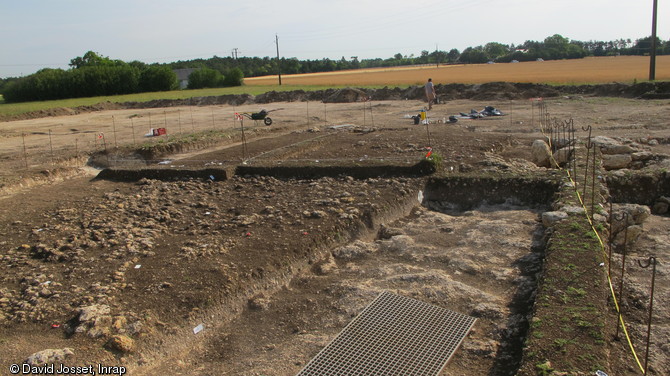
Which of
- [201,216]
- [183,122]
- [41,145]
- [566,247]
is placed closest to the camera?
[566,247]

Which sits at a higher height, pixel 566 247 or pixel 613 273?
pixel 566 247

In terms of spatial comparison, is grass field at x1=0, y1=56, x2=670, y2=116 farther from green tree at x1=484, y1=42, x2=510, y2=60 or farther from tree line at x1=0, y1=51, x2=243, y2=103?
green tree at x1=484, y1=42, x2=510, y2=60

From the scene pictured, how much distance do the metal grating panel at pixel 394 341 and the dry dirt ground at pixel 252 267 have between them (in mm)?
141

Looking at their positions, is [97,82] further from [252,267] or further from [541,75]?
[252,267]

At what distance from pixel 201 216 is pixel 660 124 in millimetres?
14281

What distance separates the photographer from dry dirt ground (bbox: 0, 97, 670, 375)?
4324 millimetres

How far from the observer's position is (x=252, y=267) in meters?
5.61

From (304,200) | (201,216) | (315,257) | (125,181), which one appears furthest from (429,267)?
(125,181)

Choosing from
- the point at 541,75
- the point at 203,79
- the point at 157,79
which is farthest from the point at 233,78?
the point at 541,75

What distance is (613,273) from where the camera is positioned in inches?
216

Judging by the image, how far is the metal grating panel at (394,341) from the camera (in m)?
3.97

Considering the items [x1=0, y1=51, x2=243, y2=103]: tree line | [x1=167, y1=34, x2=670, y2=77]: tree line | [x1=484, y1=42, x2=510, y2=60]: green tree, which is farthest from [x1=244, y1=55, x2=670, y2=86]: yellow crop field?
[x1=484, y1=42, x2=510, y2=60]: green tree

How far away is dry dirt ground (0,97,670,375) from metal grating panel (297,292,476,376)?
141 mm

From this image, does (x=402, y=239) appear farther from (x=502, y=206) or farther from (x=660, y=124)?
(x=660, y=124)
